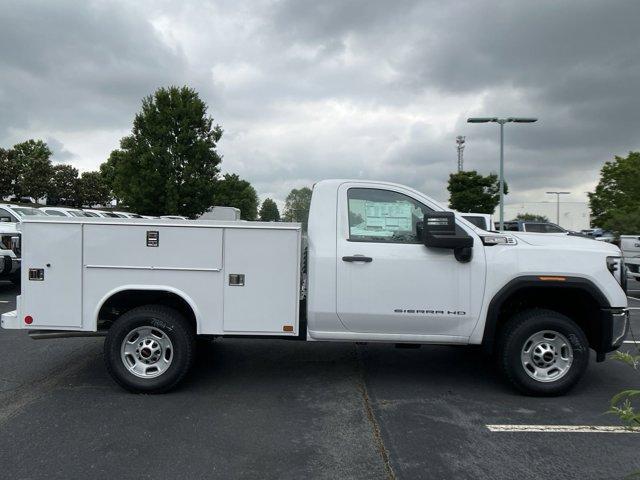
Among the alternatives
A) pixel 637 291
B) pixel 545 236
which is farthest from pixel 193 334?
pixel 637 291

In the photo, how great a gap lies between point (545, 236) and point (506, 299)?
39.3 inches

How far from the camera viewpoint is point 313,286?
484 cm

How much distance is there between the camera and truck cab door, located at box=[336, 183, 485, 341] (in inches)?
190

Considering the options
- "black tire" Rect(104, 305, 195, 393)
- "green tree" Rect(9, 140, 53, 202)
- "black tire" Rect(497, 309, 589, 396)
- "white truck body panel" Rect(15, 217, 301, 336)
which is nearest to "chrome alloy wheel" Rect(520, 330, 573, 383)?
"black tire" Rect(497, 309, 589, 396)

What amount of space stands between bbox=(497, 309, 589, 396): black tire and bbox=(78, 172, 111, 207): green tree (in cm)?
7763

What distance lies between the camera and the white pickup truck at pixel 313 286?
477 cm

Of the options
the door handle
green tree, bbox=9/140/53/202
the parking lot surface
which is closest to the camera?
the parking lot surface

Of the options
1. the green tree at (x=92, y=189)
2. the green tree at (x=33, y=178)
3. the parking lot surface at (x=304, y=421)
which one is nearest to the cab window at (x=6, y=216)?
the parking lot surface at (x=304, y=421)

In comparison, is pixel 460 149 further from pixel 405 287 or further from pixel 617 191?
pixel 405 287

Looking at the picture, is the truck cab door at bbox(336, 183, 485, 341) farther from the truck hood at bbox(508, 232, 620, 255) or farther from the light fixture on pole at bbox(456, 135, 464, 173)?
the light fixture on pole at bbox(456, 135, 464, 173)

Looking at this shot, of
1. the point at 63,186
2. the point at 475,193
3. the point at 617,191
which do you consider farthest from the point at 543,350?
the point at 63,186

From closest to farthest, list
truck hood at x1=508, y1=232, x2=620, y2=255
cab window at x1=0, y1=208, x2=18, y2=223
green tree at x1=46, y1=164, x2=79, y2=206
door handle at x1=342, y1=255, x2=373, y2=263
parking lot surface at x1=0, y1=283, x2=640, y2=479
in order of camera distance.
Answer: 1. parking lot surface at x1=0, y1=283, x2=640, y2=479
2. door handle at x1=342, y1=255, x2=373, y2=263
3. truck hood at x1=508, y1=232, x2=620, y2=255
4. cab window at x1=0, y1=208, x2=18, y2=223
5. green tree at x1=46, y1=164, x2=79, y2=206

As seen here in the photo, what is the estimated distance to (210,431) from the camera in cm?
411

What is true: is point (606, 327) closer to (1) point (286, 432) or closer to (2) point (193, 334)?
(1) point (286, 432)
